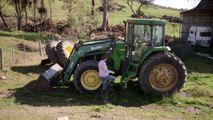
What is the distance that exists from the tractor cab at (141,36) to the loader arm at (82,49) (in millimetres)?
799

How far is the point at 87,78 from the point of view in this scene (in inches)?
493

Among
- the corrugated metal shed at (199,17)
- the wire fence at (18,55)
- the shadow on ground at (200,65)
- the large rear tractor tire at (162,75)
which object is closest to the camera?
the large rear tractor tire at (162,75)

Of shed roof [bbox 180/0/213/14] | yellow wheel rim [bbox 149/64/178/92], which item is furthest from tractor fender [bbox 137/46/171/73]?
shed roof [bbox 180/0/213/14]

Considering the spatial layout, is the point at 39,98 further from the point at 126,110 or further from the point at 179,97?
the point at 179,97

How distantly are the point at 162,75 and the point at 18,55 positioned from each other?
10799 millimetres

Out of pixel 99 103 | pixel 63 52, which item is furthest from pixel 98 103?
pixel 63 52

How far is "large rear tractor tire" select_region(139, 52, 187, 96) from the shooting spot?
12219 millimetres

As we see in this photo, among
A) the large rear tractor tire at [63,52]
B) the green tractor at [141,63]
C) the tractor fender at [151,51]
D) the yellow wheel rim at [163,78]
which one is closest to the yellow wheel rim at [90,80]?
the green tractor at [141,63]

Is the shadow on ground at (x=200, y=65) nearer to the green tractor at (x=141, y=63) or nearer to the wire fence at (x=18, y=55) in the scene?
the green tractor at (x=141, y=63)

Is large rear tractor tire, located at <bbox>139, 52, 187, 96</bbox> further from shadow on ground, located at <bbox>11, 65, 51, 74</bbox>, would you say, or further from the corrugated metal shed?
the corrugated metal shed

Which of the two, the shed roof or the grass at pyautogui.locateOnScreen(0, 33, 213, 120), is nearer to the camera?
the grass at pyautogui.locateOnScreen(0, 33, 213, 120)

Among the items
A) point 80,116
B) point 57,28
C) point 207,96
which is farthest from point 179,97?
point 57,28

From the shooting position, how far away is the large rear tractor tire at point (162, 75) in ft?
40.1

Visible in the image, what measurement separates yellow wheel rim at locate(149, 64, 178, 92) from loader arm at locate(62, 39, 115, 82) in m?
1.85
